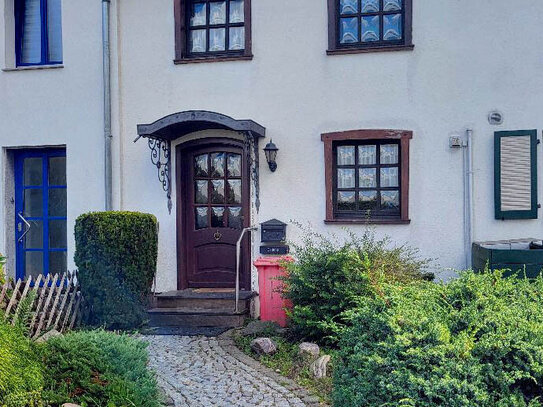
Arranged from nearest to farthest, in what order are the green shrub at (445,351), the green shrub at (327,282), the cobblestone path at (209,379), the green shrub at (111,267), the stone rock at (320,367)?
the green shrub at (445,351), the cobblestone path at (209,379), the stone rock at (320,367), the green shrub at (327,282), the green shrub at (111,267)

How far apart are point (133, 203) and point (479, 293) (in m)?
6.50

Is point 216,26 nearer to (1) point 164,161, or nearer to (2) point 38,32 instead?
(1) point 164,161

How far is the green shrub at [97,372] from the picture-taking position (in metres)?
4.00

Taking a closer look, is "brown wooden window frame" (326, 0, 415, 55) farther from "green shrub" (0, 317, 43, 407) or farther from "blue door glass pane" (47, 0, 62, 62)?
"green shrub" (0, 317, 43, 407)

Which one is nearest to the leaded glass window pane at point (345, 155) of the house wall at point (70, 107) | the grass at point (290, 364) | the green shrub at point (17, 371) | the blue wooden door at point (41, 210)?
the grass at point (290, 364)

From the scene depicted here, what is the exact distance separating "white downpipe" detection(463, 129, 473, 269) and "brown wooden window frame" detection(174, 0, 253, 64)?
326 cm

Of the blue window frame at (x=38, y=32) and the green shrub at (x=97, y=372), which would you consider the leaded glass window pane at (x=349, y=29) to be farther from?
the green shrub at (x=97, y=372)

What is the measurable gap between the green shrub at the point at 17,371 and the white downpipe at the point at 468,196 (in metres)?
5.93

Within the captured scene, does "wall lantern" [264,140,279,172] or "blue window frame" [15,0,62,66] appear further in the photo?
"blue window frame" [15,0,62,66]

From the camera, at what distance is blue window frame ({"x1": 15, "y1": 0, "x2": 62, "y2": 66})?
31.7 ft

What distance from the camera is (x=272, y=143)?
339 inches

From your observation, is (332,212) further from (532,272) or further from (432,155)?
(532,272)

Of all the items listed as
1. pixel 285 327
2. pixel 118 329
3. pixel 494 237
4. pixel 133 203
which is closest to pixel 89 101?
pixel 133 203

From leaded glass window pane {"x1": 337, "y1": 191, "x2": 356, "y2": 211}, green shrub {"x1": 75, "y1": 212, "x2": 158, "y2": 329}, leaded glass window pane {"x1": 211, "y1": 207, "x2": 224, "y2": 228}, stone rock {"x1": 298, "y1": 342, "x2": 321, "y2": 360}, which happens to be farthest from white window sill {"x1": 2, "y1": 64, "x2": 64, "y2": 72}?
stone rock {"x1": 298, "y1": 342, "x2": 321, "y2": 360}
